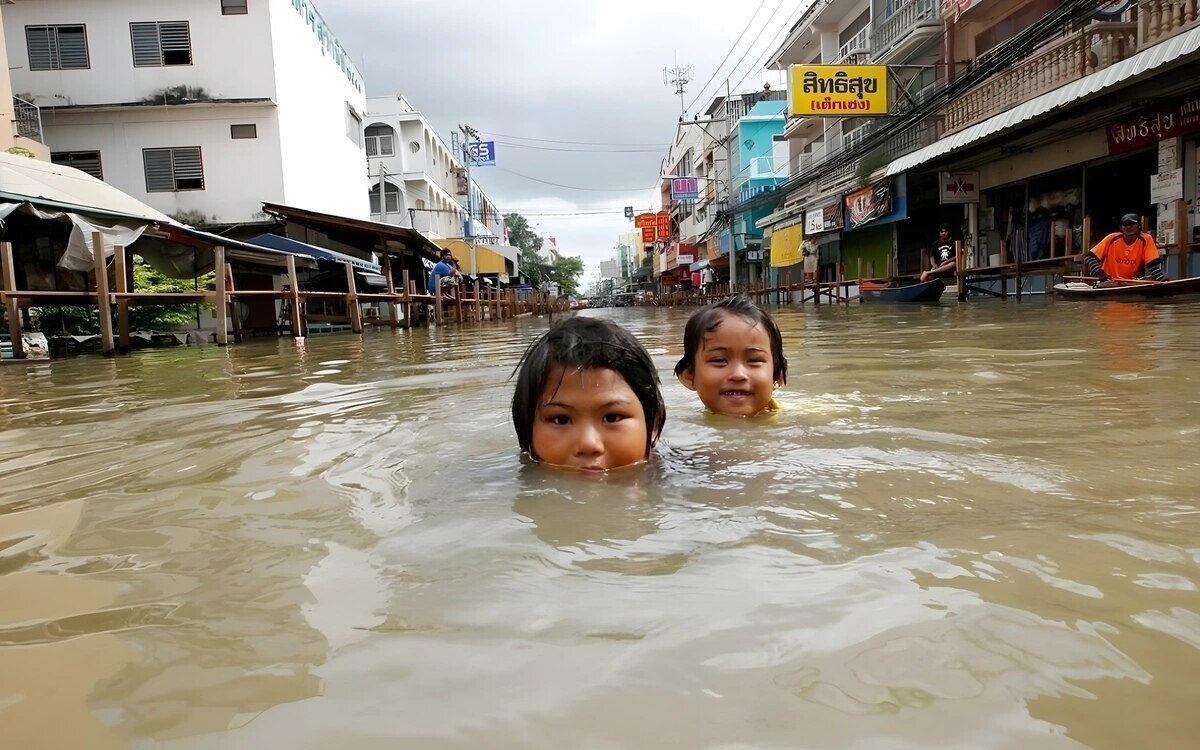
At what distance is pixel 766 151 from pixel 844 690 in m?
40.3

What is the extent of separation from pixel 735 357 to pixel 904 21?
20236mm

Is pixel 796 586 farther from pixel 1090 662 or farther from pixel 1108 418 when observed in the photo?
pixel 1108 418

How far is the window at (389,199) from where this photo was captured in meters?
36.1

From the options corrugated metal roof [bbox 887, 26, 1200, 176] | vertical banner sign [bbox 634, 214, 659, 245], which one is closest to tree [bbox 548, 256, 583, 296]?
vertical banner sign [bbox 634, 214, 659, 245]

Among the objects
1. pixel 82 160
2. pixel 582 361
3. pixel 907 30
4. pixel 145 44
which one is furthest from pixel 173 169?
pixel 582 361

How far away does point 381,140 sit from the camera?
38812mm

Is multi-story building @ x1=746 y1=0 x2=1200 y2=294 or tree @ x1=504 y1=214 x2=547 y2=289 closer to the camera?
multi-story building @ x1=746 y1=0 x2=1200 y2=294

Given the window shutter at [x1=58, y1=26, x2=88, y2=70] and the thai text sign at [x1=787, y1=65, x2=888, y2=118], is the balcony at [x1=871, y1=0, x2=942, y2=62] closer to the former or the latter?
the thai text sign at [x1=787, y1=65, x2=888, y2=118]

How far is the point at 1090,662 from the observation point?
39.8 inches

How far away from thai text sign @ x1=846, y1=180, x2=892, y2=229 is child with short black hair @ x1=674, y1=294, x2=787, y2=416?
1827cm

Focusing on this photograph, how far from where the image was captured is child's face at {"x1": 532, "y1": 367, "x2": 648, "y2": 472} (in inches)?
89.7

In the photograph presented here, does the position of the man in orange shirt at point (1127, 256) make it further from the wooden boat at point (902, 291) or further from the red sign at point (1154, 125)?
the wooden boat at point (902, 291)

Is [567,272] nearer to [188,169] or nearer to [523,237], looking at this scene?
[523,237]

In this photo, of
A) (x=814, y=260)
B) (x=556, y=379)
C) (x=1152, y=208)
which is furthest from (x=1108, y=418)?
(x=814, y=260)
